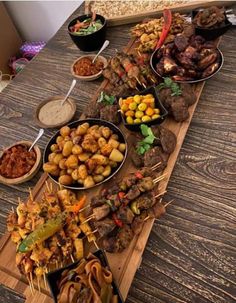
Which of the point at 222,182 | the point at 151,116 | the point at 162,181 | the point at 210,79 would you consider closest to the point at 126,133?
the point at 151,116

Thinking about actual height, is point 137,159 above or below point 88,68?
below

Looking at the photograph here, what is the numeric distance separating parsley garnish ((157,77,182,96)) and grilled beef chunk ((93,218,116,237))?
0.84 metres

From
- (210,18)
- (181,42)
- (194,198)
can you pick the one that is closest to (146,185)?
(194,198)

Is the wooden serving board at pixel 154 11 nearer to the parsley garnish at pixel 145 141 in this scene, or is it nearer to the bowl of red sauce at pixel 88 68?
the bowl of red sauce at pixel 88 68

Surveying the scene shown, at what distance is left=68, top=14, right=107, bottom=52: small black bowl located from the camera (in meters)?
2.15

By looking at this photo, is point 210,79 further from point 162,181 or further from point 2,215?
point 2,215

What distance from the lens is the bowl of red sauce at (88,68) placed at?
6.61 feet

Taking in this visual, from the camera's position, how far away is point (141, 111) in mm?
1552

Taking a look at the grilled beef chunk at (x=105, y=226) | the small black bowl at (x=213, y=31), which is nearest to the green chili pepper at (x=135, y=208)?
the grilled beef chunk at (x=105, y=226)

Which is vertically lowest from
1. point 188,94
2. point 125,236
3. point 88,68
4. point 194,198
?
point 194,198

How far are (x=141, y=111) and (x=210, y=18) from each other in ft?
3.24

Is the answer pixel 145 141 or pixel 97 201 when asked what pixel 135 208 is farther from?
pixel 145 141

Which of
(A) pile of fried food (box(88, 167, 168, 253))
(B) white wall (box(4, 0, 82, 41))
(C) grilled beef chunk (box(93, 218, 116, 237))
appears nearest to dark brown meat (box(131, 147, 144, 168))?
(A) pile of fried food (box(88, 167, 168, 253))

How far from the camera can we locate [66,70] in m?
2.25
